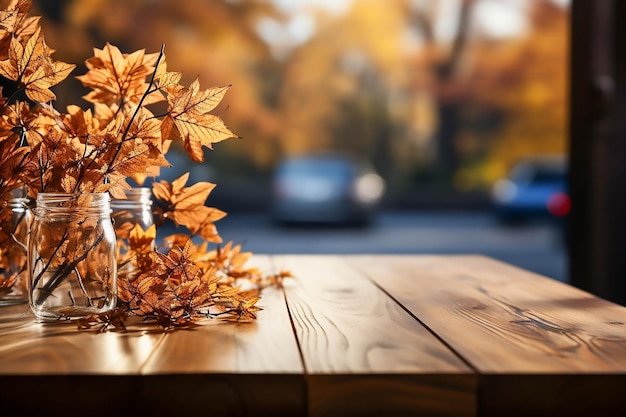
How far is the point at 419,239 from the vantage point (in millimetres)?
9945

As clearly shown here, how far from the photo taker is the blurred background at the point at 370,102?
459 inches

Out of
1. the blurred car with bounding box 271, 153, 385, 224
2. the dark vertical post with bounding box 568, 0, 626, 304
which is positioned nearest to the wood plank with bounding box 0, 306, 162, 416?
the dark vertical post with bounding box 568, 0, 626, 304

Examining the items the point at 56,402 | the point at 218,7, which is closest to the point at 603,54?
the point at 56,402

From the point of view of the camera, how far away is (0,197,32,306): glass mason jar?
1015 mm

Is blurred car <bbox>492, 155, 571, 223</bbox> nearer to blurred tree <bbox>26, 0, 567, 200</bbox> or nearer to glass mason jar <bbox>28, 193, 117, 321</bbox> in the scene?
blurred tree <bbox>26, 0, 567, 200</bbox>

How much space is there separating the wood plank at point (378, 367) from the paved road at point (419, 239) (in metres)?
6.03

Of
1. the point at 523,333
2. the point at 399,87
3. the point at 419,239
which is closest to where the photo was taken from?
the point at 523,333

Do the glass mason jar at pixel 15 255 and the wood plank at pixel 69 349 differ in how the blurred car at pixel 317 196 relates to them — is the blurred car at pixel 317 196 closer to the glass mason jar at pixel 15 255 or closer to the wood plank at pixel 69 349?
the glass mason jar at pixel 15 255

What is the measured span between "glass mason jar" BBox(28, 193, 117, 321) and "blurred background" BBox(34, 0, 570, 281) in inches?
379

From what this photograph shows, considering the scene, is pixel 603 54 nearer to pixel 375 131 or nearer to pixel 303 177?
pixel 303 177

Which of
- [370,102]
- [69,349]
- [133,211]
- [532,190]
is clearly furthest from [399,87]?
[69,349]

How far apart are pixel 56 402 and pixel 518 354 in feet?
1.38

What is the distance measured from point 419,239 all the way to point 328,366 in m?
9.36

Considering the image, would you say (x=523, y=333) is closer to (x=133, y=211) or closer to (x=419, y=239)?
(x=133, y=211)
